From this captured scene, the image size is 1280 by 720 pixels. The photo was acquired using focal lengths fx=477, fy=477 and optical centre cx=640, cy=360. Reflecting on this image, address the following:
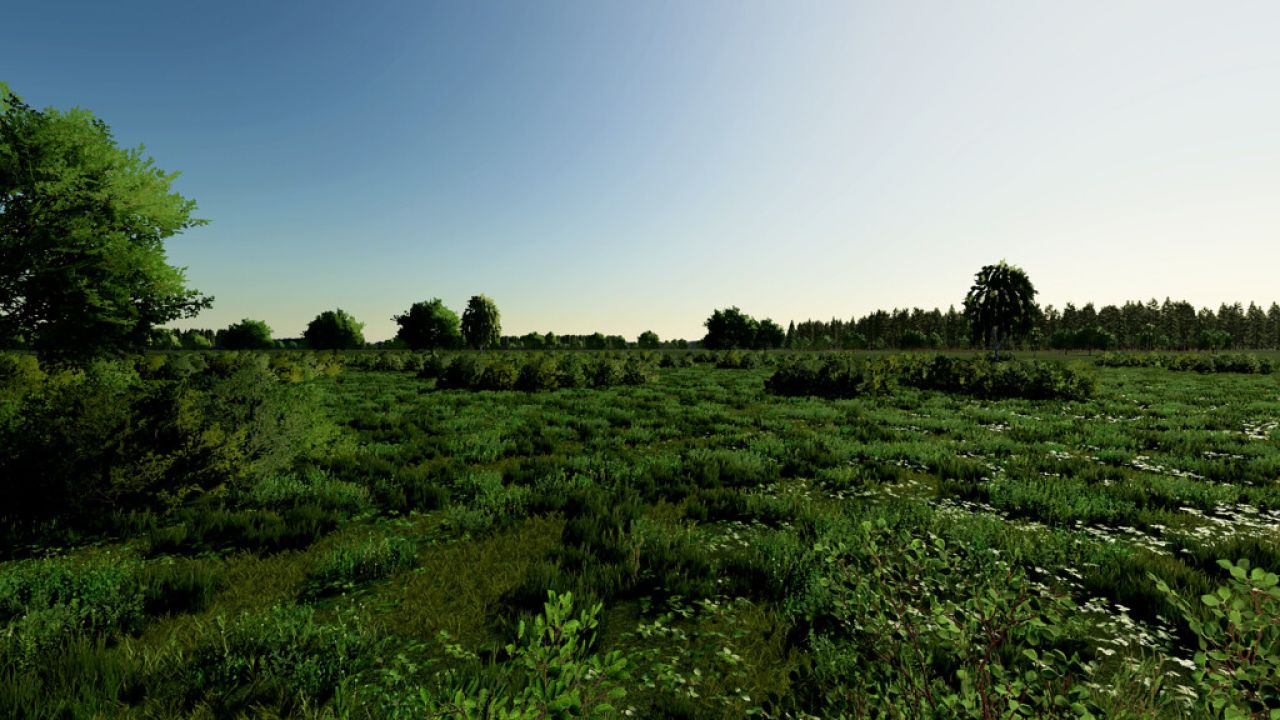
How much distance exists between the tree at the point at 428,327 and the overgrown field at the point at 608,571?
8067cm

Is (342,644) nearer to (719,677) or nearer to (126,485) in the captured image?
(719,677)

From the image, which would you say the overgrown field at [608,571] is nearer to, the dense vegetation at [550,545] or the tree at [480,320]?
the dense vegetation at [550,545]

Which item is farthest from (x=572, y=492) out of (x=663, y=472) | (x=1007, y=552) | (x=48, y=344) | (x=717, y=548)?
(x=48, y=344)

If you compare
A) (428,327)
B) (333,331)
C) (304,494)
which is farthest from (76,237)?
(333,331)

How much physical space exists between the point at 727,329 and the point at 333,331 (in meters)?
81.5

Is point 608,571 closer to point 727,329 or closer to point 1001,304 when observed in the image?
point 1001,304

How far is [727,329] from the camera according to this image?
4264 inches

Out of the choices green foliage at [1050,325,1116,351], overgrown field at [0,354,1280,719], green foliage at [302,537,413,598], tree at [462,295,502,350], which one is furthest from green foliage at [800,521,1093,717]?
green foliage at [1050,325,1116,351]

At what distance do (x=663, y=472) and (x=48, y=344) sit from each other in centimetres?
1841

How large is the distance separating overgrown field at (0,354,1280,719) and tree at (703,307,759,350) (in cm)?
9314

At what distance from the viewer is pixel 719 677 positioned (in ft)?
12.6

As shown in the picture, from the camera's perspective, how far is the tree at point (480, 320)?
83938 millimetres

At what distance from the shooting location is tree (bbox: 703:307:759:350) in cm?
10488

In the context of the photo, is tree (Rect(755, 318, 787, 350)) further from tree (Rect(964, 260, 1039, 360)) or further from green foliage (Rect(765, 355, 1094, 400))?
green foliage (Rect(765, 355, 1094, 400))
